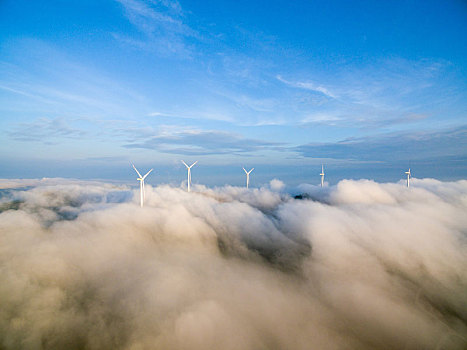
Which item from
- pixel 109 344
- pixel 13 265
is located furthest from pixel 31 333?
pixel 13 265

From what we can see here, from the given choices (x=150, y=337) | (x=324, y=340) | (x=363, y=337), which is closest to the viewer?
(x=150, y=337)

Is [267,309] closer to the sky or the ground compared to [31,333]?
closer to the ground

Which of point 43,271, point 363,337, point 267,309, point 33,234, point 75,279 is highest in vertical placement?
point 33,234

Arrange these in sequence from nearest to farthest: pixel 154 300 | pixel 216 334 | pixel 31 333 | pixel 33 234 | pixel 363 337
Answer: pixel 31 333
pixel 216 334
pixel 154 300
pixel 363 337
pixel 33 234

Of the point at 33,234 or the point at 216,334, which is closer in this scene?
the point at 216,334

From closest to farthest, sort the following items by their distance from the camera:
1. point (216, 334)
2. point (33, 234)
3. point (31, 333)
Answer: point (31, 333)
point (216, 334)
point (33, 234)

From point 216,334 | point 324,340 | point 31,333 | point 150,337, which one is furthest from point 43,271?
point 324,340

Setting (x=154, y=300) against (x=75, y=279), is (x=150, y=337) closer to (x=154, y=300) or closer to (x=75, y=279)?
(x=154, y=300)

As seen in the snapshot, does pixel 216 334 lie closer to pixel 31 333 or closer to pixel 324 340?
pixel 324 340

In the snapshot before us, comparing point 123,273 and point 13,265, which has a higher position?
point 13,265
